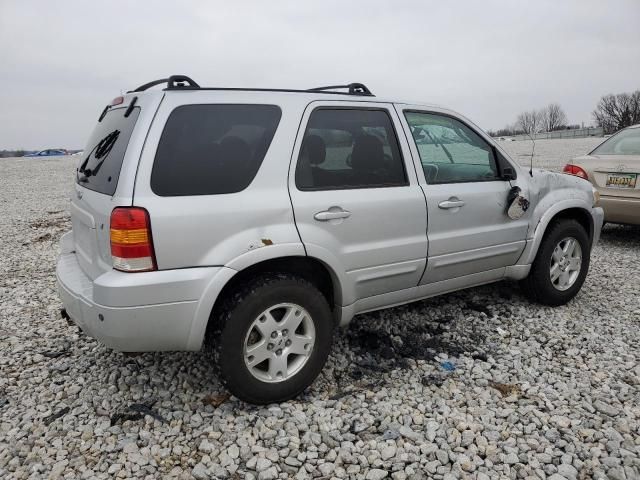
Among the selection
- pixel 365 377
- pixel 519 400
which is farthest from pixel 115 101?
pixel 519 400

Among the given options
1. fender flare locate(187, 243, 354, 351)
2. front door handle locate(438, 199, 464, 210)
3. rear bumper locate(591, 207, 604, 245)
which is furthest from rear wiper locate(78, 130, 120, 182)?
rear bumper locate(591, 207, 604, 245)

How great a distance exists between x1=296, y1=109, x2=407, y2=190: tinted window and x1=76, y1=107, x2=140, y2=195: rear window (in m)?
0.97

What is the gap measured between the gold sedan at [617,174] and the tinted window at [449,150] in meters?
3.27

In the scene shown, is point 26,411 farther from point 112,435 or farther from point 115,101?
point 115,101

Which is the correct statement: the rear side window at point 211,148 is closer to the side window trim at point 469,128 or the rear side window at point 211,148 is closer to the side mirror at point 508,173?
the side window trim at point 469,128

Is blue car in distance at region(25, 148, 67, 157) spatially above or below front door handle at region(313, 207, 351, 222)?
above

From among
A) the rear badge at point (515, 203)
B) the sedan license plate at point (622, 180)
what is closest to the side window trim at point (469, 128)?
the rear badge at point (515, 203)

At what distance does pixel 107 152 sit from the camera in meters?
2.79

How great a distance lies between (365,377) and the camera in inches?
125

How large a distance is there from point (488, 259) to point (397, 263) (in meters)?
0.96

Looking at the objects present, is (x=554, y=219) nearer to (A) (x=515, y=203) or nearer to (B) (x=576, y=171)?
(A) (x=515, y=203)

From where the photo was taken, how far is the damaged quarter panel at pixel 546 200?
3.94 m

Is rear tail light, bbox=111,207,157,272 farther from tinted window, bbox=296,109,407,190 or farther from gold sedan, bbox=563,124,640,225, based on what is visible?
gold sedan, bbox=563,124,640,225

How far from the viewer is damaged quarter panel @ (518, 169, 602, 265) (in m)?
3.94
